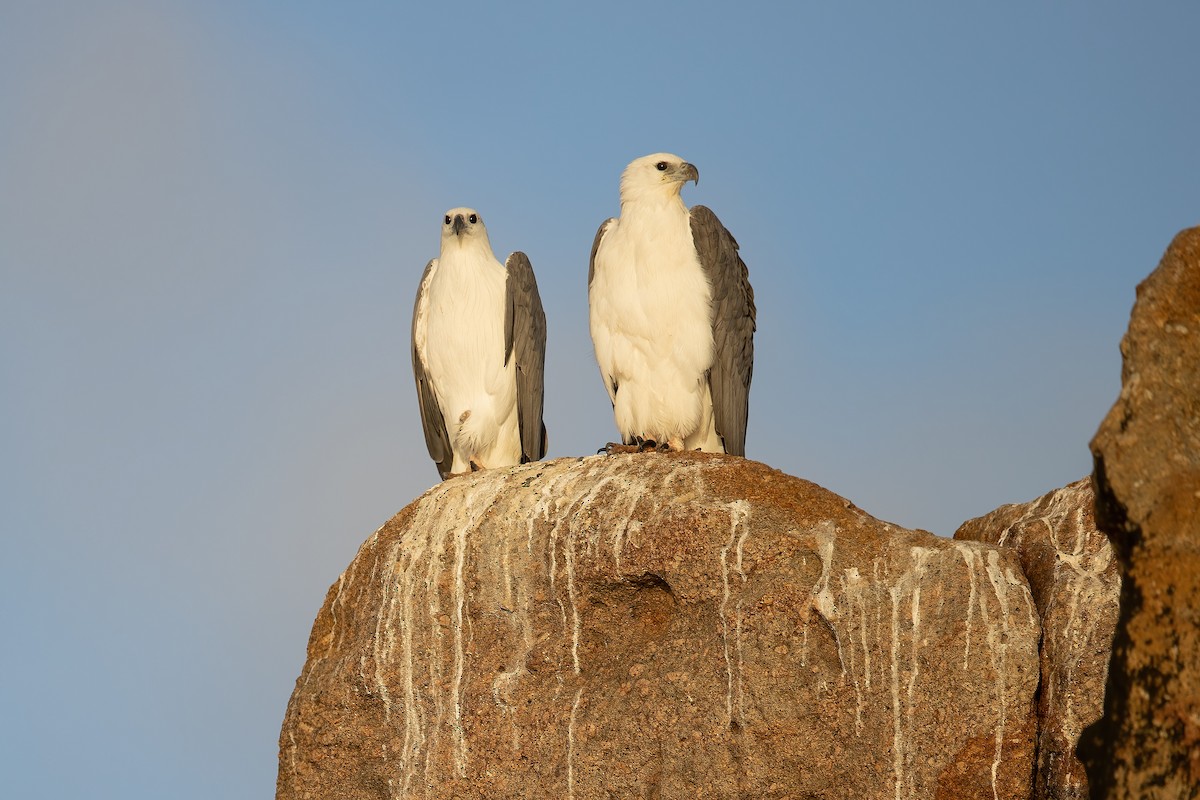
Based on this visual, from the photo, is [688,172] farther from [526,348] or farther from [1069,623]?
[1069,623]

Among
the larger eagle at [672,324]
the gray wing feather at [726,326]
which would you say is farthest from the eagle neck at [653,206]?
the gray wing feather at [726,326]

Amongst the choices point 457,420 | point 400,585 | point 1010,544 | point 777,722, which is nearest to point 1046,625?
point 1010,544

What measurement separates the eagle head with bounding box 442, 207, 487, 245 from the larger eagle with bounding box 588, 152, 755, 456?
1.39 m

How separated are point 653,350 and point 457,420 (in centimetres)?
205

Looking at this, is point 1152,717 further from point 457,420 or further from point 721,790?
point 457,420

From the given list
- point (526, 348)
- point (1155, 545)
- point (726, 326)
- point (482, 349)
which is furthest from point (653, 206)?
point (1155, 545)

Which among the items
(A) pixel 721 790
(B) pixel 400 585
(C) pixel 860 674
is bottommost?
(A) pixel 721 790

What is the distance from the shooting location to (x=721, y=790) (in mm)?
8359

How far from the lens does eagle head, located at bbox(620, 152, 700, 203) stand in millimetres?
12203

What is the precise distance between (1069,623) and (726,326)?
4336 millimetres

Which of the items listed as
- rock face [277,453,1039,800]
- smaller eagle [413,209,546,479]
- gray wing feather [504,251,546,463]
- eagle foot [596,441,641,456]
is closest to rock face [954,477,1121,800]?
rock face [277,453,1039,800]

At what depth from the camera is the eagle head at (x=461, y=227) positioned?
42.6 ft

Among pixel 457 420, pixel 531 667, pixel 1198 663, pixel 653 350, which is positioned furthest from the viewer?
pixel 457 420

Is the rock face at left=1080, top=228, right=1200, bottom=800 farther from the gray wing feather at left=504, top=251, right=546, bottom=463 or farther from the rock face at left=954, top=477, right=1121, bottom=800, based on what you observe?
the gray wing feather at left=504, top=251, right=546, bottom=463
